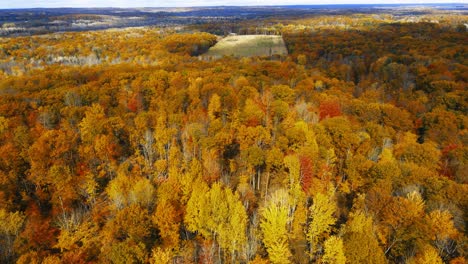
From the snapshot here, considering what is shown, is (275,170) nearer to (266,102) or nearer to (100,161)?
(266,102)

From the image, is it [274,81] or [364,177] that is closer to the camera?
[364,177]

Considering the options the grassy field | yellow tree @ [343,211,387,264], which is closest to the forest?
yellow tree @ [343,211,387,264]

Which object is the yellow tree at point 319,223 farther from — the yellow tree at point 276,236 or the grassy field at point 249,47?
the grassy field at point 249,47

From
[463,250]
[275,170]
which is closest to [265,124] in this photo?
[275,170]

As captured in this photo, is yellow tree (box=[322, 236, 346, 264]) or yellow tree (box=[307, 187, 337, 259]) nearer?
yellow tree (box=[322, 236, 346, 264])

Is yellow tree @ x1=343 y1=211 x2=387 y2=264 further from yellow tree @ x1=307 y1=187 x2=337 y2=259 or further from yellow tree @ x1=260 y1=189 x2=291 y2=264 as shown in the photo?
yellow tree @ x1=260 y1=189 x2=291 y2=264

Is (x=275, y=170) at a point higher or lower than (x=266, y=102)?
lower

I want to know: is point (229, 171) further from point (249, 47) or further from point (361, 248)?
point (249, 47)
